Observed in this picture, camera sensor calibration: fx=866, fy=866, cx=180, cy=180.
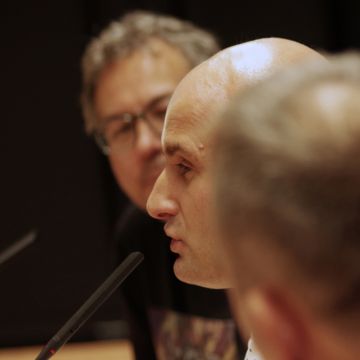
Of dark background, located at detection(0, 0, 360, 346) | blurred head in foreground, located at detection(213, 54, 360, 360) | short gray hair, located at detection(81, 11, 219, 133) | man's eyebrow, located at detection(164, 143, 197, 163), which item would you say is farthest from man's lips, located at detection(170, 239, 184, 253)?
dark background, located at detection(0, 0, 360, 346)

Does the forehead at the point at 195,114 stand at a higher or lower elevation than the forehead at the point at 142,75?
higher

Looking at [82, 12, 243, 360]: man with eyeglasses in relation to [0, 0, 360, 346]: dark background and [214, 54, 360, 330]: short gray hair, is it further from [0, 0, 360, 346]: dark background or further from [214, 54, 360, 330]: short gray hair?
[214, 54, 360, 330]: short gray hair

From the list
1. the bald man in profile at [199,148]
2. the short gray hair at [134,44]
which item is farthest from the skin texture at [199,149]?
the short gray hair at [134,44]

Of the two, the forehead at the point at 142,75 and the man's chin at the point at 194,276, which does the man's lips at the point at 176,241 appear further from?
the forehead at the point at 142,75

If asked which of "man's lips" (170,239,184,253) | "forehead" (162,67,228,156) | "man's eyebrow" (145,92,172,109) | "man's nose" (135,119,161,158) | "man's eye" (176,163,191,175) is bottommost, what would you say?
"man's nose" (135,119,161,158)

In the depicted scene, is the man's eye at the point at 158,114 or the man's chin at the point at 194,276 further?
the man's eye at the point at 158,114

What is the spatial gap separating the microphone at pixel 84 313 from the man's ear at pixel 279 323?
560 mm

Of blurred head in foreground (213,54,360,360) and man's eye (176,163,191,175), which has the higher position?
blurred head in foreground (213,54,360,360)

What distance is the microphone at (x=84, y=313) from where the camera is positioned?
1093 mm

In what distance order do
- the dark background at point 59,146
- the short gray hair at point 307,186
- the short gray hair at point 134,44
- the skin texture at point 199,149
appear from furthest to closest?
the dark background at point 59,146
the short gray hair at point 134,44
the skin texture at point 199,149
the short gray hair at point 307,186

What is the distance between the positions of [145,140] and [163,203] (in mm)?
946

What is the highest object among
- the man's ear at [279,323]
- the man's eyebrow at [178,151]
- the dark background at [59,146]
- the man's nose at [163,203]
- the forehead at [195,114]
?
the man's ear at [279,323]

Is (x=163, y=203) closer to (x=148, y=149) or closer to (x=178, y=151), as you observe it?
(x=178, y=151)

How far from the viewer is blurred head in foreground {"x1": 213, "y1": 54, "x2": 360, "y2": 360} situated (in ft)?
1.77
